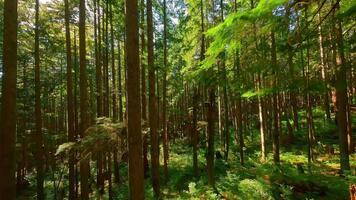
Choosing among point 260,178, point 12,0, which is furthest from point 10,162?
point 260,178

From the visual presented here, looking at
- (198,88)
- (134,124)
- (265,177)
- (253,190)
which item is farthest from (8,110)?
(198,88)

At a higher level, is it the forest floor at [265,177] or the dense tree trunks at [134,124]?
the dense tree trunks at [134,124]

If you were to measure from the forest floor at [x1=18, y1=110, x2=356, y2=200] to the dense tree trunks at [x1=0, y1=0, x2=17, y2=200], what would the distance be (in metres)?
8.18

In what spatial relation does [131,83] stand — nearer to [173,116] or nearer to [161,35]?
[161,35]

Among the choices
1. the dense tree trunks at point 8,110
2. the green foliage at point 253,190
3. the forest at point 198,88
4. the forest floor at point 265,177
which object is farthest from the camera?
the forest floor at point 265,177

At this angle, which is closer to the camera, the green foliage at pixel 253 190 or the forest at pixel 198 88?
the forest at pixel 198 88

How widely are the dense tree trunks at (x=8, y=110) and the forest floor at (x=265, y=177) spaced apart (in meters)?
8.18

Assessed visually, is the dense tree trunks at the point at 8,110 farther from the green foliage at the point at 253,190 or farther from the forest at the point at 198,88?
the green foliage at the point at 253,190

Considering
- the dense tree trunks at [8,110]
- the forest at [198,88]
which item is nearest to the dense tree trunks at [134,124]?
the forest at [198,88]

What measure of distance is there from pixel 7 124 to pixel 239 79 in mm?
5200

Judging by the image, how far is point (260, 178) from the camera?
1394cm

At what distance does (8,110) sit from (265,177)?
35.5ft

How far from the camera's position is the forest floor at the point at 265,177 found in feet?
41.0

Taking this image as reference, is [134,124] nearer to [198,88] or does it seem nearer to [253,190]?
[253,190]
